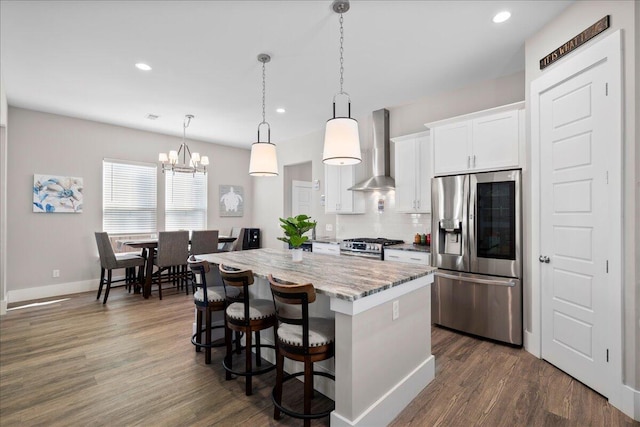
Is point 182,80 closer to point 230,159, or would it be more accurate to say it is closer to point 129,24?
point 129,24

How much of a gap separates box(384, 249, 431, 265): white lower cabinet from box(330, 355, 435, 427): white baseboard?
1392mm

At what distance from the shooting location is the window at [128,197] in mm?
5457

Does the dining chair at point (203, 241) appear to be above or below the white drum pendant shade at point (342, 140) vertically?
below

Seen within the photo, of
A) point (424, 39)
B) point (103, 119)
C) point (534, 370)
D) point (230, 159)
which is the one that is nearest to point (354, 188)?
point (424, 39)

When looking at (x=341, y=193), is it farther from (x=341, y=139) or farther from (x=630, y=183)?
(x=630, y=183)

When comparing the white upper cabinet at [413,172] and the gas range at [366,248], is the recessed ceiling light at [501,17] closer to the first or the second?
the white upper cabinet at [413,172]

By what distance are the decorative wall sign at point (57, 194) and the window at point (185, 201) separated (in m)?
1.41

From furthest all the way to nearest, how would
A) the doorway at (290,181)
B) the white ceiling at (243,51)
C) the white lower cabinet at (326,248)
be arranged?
the doorway at (290,181), the white lower cabinet at (326,248), the white ceiling at (243,51)

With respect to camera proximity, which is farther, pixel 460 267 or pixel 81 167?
pixel 81 167

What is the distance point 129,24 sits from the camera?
8.59ft

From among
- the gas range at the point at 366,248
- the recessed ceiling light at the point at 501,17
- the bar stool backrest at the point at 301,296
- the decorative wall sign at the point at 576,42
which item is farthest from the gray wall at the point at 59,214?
the decorative wall sign at the point at 576,42

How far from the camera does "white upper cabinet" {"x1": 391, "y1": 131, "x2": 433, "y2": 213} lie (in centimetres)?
406

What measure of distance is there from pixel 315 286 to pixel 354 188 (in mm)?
3111

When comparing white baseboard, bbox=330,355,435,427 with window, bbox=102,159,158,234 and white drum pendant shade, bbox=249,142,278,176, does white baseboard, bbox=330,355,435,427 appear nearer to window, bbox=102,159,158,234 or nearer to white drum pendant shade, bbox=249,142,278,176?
white drum pendant shade, bbox=249,142,278,176
